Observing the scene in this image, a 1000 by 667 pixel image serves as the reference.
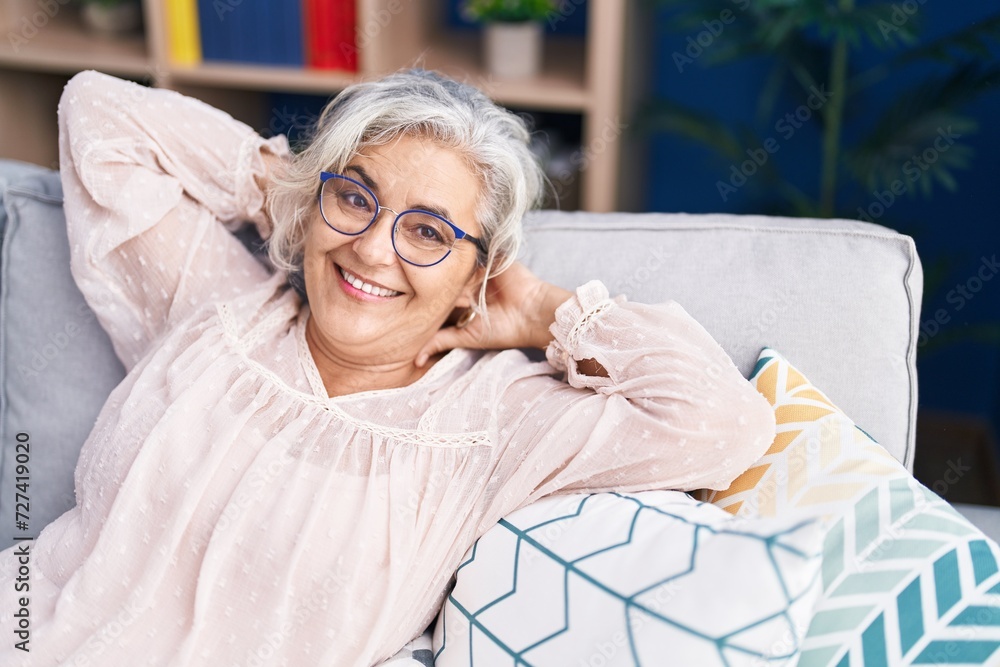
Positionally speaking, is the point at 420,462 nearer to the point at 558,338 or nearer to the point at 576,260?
the point at 558,338

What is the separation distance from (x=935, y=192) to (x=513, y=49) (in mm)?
1171

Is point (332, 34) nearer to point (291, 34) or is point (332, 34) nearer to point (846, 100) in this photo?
point (291, 34)

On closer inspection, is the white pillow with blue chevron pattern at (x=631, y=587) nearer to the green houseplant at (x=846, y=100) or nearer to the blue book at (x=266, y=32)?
the green houseplant at (x=846, y=100)

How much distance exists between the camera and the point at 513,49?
2.24 m

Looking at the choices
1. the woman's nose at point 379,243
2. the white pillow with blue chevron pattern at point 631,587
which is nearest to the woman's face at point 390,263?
the woman's nose at point 379,243

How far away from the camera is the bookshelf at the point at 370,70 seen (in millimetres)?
2211

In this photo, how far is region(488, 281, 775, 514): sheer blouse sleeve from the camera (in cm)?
114

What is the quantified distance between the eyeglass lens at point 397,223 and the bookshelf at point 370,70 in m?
0.91

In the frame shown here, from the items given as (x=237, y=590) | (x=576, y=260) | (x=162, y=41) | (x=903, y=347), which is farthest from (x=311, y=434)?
(x=162, y=41)

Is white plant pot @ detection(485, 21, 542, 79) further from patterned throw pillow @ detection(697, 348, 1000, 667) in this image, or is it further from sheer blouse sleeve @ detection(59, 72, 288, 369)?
patterned throw pillow @ detection(697, 348, 1000, 667)

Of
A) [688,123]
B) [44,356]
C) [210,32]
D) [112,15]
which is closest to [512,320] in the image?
[44,356]

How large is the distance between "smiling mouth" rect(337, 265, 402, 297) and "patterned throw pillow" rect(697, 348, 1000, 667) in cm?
54

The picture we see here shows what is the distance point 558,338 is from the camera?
1.29 meters

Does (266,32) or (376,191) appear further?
(266,32)
